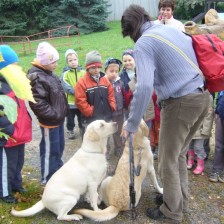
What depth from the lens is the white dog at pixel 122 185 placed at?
10.1ft

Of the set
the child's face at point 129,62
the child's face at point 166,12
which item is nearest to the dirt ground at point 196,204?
the child's face at point 129,62

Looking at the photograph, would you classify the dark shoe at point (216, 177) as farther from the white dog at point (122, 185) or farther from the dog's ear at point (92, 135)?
the dog's ear at point (92, 135)

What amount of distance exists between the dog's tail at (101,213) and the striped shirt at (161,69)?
3.06ft

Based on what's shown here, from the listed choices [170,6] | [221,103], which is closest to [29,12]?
[170,6]

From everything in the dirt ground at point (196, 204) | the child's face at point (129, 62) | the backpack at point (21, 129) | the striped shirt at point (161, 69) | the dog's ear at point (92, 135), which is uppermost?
the striped shirt at point (161, 69)

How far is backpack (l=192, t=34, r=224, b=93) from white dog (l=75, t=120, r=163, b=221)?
3.23 ft

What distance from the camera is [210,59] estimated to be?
259 centimetres

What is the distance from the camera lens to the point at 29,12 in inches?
909

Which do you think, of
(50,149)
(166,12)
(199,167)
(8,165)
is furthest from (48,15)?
(8,165)

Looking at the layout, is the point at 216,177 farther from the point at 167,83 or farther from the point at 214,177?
the point at 167,83

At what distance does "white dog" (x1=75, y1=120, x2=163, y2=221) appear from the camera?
3.08 m

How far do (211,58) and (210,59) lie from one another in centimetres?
1

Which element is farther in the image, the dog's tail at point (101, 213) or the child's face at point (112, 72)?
the child's face at point (112, 72)

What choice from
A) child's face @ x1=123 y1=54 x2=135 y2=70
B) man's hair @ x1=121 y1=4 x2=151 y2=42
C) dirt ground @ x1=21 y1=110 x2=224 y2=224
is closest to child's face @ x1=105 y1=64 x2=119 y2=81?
child's face @ x1=123 y1=54 x2=135 y2=70
